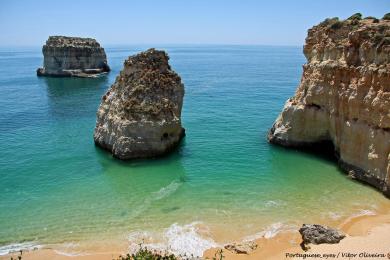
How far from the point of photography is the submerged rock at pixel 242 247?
873 inches

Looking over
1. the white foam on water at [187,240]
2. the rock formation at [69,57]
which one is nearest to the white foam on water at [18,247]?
the white foam on water at [187,240]

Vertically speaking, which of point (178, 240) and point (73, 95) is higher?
point (73, 95)

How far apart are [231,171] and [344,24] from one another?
16251 millimetres

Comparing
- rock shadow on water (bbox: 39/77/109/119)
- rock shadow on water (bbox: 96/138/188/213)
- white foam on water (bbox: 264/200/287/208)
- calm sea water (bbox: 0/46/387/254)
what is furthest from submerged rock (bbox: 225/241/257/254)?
rock shadow on water (bbox: 39/77/109/119)

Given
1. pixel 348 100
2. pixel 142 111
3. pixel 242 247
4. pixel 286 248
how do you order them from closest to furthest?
1. pixel 242 247
2. pixel 286 248
3. pixel 348 100
4. pixel 142 111

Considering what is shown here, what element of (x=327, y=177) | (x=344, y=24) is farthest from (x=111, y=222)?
(x=344, y=24)

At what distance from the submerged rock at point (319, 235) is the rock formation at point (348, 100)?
28.2 feet

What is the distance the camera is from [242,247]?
73.6 ft

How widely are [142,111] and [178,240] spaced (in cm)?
1550

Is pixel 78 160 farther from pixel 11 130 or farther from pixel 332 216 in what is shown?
pixel 332 216

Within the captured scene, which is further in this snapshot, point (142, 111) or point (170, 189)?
point (142, 111)

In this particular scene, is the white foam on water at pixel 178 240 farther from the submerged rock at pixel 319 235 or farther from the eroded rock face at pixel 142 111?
the eroded rock face at pixel 142 111

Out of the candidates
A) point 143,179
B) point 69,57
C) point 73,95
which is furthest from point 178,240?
point 69,57

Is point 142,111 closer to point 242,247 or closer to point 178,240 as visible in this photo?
point 178,240
